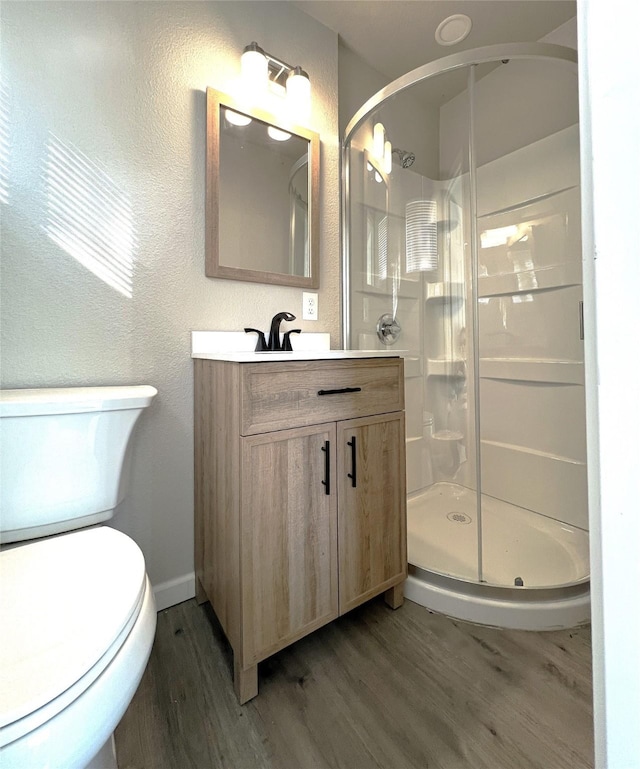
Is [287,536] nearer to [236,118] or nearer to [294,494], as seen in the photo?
[294,494]

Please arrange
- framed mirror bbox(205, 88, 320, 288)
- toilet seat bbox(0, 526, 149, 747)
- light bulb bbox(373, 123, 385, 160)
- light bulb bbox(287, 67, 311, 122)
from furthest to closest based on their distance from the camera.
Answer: light bulb bbox(373, 123, 385, 160)
light bulb bbox(287, 67, 311, 122)
framed mirror bbox(205, 88, 320, 288)
toilet seat bbox(0, 526, 149, 747)

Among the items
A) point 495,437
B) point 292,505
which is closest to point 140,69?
point 292,505

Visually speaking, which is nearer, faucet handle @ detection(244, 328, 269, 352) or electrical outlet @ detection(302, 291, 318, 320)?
faucet handle @ detection(244, 328, 269, 352)

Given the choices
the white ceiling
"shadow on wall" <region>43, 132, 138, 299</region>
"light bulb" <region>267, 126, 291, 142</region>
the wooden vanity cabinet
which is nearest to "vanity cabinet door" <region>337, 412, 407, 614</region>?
the wooden vanity cabinet

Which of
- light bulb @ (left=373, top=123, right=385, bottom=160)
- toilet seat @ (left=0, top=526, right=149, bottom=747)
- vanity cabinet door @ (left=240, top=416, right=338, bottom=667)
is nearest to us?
toilet seat @ (left=0, top=526, right=149, bottom=747)

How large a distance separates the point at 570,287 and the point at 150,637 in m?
1.99

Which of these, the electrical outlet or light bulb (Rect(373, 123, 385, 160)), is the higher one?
A: light bulb (Rect(373, 123, 385, 160))

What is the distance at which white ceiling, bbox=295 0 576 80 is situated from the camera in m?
1.52

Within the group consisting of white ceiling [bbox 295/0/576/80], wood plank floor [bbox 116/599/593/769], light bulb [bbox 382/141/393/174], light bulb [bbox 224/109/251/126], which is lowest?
wood plank floor [bbox 116/599/593/769]

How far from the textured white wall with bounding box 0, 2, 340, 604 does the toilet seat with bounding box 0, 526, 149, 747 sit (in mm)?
484

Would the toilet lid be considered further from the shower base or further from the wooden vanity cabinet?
the shower base

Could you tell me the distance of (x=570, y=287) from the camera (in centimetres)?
159

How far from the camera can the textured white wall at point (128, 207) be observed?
1.00 metres

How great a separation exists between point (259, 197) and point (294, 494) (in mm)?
1186
